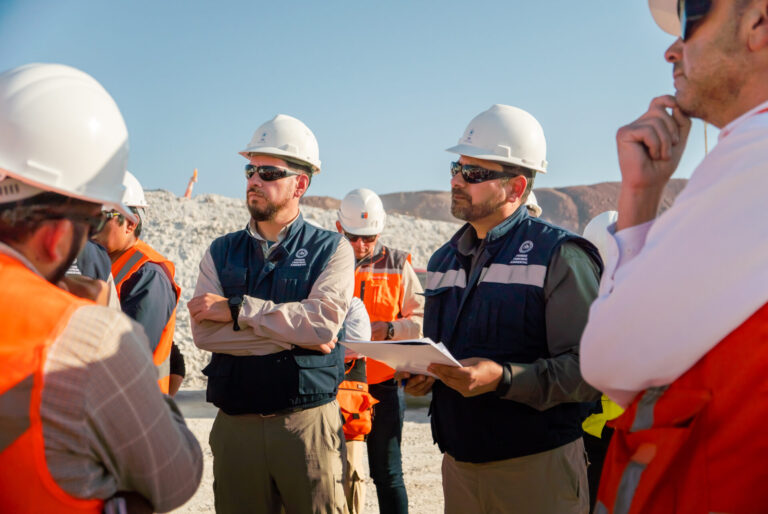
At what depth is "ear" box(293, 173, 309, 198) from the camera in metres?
4.57

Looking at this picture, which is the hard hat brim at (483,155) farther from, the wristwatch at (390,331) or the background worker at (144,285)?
the wristwatch at (390,331)

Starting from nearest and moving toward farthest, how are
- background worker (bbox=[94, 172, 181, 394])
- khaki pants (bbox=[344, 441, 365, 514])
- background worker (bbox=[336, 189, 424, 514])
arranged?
background worker (bbox=[94, 172, 181, 394]), khaki pants (bbox=[344, 441, 365, 514]), background worker (bbox=[336, 189, 424, 514])

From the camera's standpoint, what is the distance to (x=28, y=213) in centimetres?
166

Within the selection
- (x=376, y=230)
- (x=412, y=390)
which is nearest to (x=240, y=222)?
(x=376, y=230)

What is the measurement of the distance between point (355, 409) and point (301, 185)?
179 cm

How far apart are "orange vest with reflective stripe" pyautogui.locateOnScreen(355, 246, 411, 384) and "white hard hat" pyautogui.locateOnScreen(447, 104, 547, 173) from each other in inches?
104

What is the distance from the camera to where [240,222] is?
23.5 metres

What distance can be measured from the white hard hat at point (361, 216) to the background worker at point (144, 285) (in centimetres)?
254

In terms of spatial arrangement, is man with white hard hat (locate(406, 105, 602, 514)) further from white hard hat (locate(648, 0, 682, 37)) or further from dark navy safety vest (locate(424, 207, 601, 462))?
white hard hat (locate(648, 0, 682, 37))

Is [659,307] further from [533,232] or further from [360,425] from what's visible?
[360,425]

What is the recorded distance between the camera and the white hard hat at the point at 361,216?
6.90 m

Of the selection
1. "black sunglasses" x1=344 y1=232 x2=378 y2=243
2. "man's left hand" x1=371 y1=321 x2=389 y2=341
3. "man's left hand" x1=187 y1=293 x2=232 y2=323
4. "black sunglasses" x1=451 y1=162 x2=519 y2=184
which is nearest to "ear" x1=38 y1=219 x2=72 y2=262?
"man's left hand" x1=187 y1=293 x2=232 y2=323

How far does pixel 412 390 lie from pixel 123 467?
198 centimetres

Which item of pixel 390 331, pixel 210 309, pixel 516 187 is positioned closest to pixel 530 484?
pixel 516 187
